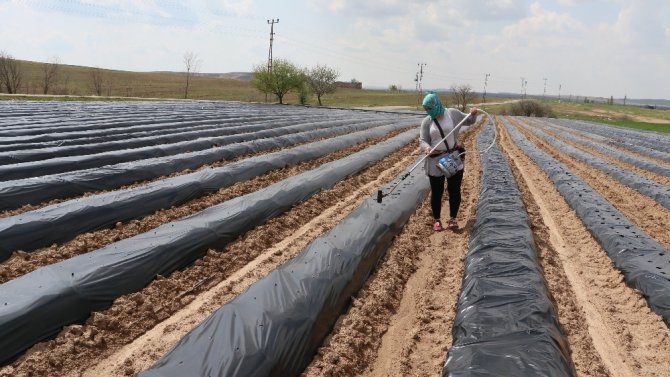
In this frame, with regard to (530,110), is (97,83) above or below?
below

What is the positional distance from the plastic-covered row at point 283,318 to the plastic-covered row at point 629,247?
2667 mm

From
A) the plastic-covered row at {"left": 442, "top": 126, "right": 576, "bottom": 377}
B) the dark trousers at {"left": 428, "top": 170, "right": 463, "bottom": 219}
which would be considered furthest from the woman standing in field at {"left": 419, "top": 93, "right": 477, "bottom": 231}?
the plastic-covered row at {"left": 442, "top": 126, "right": 576, "bottom": 377}

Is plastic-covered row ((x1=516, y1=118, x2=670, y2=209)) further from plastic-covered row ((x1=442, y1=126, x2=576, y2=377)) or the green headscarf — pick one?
the green headscarf

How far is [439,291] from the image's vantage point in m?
4.26

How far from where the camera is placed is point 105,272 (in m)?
3.68

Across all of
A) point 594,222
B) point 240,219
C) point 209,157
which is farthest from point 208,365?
point 209,157

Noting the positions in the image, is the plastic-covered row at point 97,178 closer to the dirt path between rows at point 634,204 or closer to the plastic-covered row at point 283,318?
the plastic-covered row at point 283,318

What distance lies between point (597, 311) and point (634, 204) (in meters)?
5.32

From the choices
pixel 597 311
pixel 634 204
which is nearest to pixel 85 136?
pixel 597 311

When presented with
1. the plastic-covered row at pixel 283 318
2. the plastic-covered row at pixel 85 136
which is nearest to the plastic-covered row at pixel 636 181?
the plastic-covered row at pixel 283 318

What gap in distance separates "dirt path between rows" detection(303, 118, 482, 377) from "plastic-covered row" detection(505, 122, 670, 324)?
171cm

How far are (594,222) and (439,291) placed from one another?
3405mm

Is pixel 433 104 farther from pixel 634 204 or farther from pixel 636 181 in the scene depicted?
pixel 636 181

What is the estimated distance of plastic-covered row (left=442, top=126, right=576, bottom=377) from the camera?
252cm
